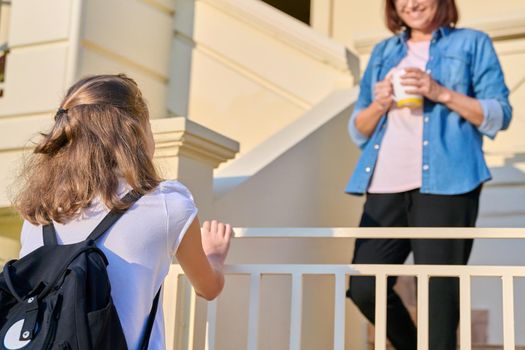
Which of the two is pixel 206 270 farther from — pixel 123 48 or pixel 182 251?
pixel 123 48

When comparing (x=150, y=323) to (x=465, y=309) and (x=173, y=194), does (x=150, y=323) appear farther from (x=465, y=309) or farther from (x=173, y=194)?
(x=465, y=309)

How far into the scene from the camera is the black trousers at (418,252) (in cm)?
297

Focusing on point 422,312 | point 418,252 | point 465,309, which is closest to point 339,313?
point 422,312

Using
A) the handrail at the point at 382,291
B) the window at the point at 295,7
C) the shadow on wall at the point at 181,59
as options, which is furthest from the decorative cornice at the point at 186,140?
the window at the point at 295,7

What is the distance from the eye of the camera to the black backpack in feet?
5.44

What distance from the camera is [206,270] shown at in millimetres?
2016

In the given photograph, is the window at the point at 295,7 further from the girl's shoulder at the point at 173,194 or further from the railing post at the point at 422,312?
the girl's shoulder at the point at 173,194

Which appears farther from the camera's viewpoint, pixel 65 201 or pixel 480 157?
pixel 480 157

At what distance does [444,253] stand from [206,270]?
126cm

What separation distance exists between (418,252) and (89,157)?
1.56m

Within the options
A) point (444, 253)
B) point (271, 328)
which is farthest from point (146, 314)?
point (271, 328)

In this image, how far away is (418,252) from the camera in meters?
3.13

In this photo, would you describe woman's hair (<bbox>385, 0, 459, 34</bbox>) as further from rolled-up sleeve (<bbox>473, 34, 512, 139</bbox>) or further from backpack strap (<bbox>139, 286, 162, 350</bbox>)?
backpack strap (<bbox>139, 286, 162, 350</bbox>)

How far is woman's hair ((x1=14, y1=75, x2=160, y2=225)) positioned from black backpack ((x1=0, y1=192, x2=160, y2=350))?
88mm
